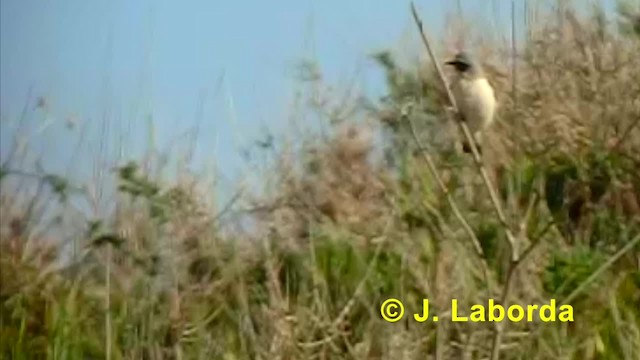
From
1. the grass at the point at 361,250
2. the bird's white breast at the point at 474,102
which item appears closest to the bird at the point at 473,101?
the bird's white breast at the point at 474,102

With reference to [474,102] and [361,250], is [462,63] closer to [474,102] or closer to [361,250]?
[474,102]

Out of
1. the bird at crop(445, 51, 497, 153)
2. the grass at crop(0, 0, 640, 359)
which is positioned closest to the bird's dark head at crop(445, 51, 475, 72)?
the bird at crop(445, 51, 497, 153)

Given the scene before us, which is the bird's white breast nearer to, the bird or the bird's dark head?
the bird

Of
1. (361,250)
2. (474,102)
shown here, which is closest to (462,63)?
(474,102)

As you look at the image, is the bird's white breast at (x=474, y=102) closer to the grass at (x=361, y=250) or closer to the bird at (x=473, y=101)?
the bird at (x=473, y=101)

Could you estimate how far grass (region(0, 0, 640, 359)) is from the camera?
2.88 m

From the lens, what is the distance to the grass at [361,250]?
2.88 m

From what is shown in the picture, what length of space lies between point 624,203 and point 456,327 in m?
0.75

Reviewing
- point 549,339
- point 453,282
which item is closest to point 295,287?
point 453,282

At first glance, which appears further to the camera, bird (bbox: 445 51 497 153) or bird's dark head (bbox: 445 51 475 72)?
bird's dark head (bbox: 445 51 475 72)

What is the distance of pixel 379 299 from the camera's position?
3.00m

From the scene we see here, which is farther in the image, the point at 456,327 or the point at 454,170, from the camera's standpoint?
the point at 454,170

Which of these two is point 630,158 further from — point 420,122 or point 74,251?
point 74,251

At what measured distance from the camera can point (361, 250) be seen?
10.5 ft
